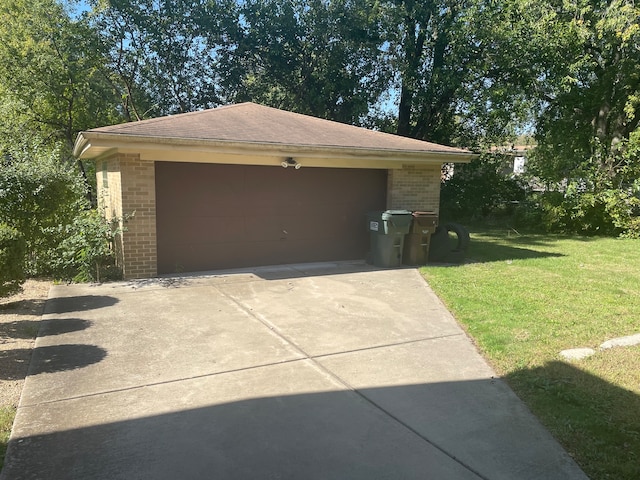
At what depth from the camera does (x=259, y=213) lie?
→ 9.75 metres

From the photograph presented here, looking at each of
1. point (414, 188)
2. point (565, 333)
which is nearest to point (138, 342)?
point (565, 333)

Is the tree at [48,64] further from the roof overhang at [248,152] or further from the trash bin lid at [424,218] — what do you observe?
the trash bin lid at [424,218]

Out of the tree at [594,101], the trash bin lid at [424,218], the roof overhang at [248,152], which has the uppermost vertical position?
the tree at [594,101]

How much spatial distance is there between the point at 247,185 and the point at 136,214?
7.36ft

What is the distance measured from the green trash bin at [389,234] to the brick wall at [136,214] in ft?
14.1

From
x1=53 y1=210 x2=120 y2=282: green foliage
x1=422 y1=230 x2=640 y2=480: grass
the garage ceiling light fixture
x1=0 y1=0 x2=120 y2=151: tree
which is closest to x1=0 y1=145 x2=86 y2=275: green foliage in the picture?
x1=53 y1=210 x2=120 y2=282: green foliage

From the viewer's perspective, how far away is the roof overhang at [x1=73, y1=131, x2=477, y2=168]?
24.6ft

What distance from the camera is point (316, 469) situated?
9.83 feet

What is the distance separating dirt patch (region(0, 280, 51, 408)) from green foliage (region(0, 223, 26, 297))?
389mm

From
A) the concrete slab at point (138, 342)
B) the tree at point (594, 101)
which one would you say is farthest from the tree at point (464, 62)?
the concrete slab at point (138, 342)

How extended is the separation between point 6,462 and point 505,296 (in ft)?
21.4

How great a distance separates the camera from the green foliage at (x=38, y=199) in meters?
7.16

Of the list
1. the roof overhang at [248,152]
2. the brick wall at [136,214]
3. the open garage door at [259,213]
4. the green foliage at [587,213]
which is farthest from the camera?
the green foliage at [587,213]

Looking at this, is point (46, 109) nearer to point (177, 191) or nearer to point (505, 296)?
point (177, 191)
